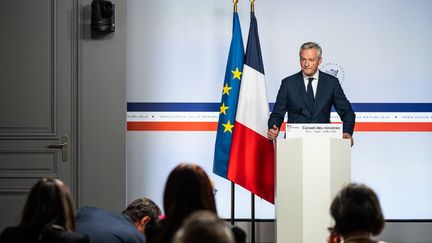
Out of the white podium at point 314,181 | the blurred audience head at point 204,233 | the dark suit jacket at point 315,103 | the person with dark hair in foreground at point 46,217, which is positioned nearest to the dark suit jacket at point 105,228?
the person with dark hair in foreground at point 46,217

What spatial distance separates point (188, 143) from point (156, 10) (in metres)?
1.31

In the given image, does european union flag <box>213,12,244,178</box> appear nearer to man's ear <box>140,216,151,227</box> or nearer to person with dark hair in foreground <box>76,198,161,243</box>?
man's ear <box>140,216,151,227</box>

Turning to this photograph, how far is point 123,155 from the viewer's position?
22.5 ft

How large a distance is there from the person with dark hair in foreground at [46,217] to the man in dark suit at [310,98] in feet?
10.8

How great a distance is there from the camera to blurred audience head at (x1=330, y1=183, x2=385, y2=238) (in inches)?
111

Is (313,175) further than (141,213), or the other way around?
(313,175)

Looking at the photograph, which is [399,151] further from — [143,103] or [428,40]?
[143,103]

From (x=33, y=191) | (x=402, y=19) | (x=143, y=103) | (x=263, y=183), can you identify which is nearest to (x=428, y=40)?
(x=402, y=19)

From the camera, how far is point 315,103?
6.21 m

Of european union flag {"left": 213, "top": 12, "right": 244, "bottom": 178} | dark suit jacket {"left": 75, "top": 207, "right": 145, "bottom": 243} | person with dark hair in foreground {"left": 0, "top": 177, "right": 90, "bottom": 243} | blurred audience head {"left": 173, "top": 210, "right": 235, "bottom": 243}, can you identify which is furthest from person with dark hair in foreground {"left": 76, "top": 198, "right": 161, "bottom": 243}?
european union flag {"left": 213, "top": 12, "right": 244, "bottom": 178}

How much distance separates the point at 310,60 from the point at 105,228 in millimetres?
2799

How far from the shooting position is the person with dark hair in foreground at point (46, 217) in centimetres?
305

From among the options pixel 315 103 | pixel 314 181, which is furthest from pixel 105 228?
pixel 315 103

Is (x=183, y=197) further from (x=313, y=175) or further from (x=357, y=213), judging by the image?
(x=313, y=175)
